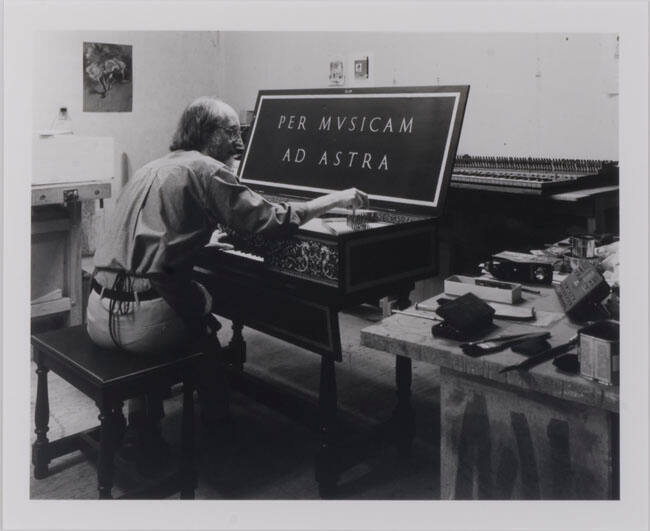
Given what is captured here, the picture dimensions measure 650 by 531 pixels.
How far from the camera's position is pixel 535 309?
77.1 inches

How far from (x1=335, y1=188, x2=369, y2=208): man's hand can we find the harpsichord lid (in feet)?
0.16

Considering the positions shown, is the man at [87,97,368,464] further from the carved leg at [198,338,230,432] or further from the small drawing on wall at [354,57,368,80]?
the small drawing on wall at [354,57,368,80]

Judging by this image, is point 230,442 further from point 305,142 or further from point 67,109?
point 67,109

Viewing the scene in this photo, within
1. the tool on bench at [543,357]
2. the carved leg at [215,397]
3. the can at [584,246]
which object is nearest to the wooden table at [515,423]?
the tool on bench at [543,357]

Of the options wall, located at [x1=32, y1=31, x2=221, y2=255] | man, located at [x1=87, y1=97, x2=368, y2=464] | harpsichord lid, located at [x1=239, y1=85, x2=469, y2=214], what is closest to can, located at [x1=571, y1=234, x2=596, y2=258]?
harpsichord lid, located at [x1=239, y1=85, x2=469, y2=214]

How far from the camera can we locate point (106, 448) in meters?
2.09

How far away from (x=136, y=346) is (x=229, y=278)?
21.4 inches

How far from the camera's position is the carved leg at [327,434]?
2.36 m

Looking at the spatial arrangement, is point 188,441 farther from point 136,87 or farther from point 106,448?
point 136,87

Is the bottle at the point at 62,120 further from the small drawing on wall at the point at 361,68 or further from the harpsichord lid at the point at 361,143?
the harpsichord lid at the point at 361,143

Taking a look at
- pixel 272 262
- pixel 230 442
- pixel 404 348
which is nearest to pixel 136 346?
pixel 272 262

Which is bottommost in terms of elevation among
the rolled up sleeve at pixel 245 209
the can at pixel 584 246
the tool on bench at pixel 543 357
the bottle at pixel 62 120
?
the tool on bench at pixel 543 357

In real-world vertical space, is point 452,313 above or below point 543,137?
below

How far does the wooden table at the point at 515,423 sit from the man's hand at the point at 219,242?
39.1 inches
